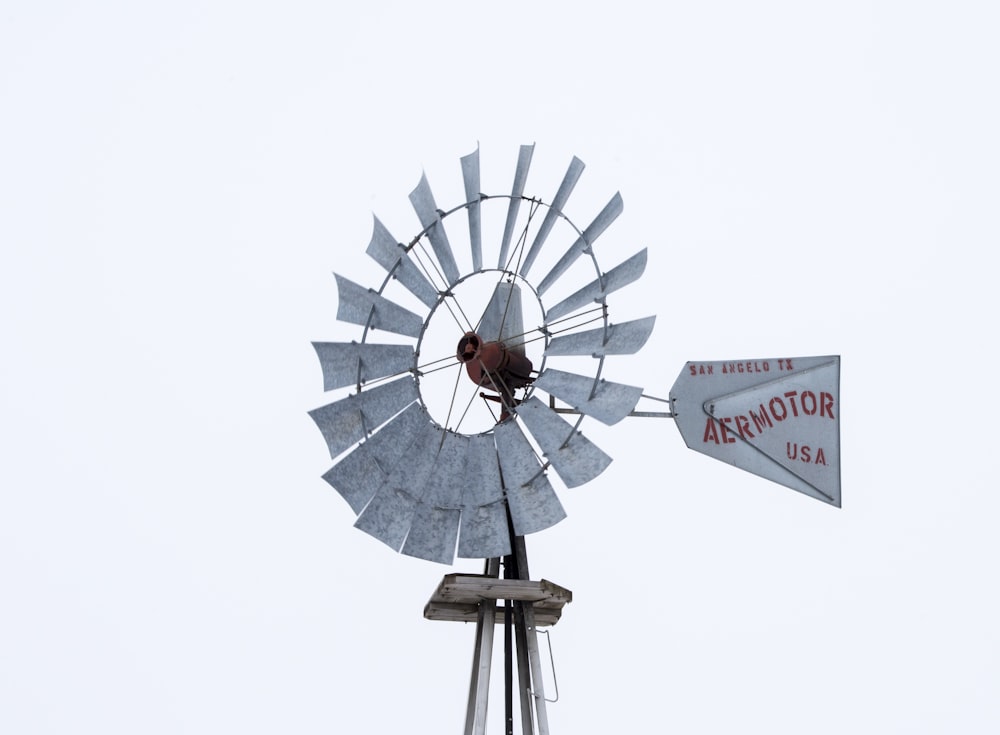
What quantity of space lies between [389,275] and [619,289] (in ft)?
3.65

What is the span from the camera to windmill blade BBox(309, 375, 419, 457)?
5891 millimetres

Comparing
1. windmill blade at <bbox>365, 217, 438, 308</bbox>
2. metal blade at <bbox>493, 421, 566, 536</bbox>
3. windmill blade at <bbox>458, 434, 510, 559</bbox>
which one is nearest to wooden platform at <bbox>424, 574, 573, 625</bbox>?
windmill blade at <bbox>458, 434, 510, 559</bbox>

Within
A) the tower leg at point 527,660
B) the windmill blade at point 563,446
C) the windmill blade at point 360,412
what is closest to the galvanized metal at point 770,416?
the windmill blade at point 563,446

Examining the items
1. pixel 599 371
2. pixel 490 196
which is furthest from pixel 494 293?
pixel 599 371

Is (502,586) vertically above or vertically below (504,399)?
below

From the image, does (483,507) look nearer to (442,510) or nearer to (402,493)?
(442,510)

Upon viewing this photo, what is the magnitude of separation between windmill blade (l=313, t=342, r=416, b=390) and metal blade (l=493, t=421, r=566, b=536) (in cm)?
61

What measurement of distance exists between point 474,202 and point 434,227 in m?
0.22

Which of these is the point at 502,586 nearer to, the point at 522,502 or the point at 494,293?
the point at 522,502

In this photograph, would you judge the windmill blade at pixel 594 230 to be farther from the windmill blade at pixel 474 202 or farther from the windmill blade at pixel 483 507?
the windmill blade at pixel 483 507

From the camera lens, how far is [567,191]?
6.04 metres

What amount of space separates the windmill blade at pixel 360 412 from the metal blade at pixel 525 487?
52 cm

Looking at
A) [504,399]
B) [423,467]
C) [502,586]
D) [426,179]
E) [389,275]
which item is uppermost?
[426,179]

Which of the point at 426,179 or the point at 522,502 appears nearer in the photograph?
the point at 522,502
